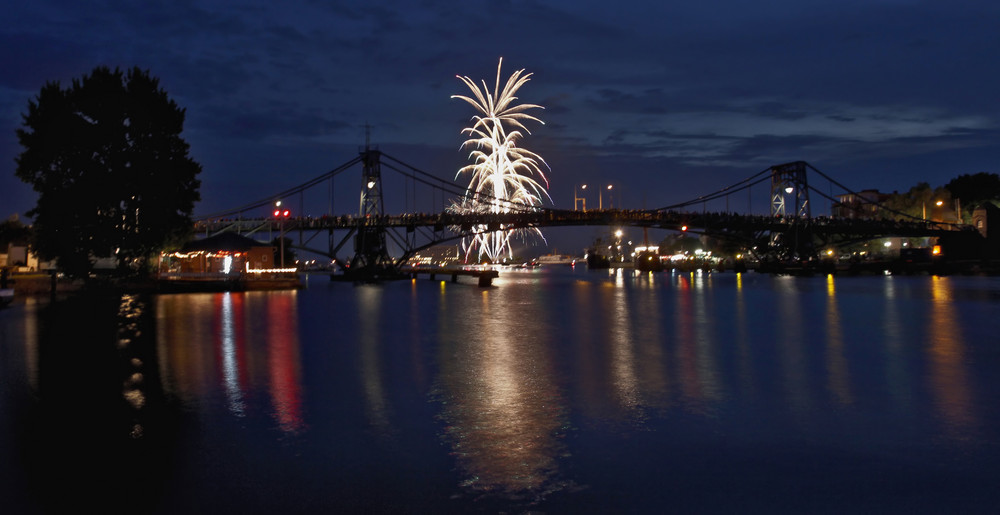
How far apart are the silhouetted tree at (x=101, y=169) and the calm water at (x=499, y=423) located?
29.0 metres

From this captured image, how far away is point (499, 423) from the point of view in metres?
10.9

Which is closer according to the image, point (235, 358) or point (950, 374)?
point (950, 374)

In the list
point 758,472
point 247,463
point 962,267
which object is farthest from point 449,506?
point 962,267

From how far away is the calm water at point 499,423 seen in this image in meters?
7.80

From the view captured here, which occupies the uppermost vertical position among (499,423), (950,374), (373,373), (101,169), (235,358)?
(101,169)

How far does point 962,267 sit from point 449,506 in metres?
103

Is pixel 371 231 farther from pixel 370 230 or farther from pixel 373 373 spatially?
pixel 373 373

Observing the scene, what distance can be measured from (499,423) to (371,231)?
84.5 m

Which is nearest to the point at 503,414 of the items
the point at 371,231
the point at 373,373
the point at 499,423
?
the point at 499,423

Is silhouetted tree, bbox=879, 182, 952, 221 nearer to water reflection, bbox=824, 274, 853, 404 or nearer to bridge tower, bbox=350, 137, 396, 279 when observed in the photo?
bridge tower, bbox=350, 137, 396, 279

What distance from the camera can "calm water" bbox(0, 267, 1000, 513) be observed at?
7.80 metres

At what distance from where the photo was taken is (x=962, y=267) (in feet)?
314

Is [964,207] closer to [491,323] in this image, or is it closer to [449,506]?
[491,323]

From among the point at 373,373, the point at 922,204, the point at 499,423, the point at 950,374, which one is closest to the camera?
the point at 499,423
